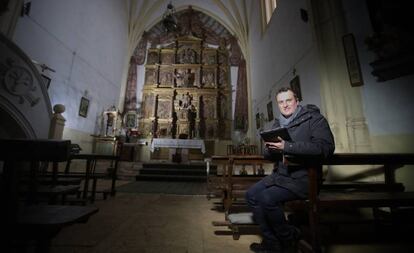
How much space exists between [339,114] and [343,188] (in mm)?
1682

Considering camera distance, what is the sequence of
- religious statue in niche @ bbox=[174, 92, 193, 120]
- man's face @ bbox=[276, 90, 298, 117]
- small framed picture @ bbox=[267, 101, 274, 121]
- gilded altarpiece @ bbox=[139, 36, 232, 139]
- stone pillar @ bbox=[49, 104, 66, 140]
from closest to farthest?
1. man's face @ bbox=[276, 90, 298, 117]
2. stone pillar @ bbox=[49, 104, 66, 140]
3. small framed picture @ bbox=[267, 101, 274, 121]
4. gilded altarpiece @ bbox=[139, 36, 232, 139]
5. religious statue in niche @ bbox=[174, 92, 193, 120]

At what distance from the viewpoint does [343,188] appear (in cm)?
228

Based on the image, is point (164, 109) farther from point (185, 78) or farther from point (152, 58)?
point (152, 58)

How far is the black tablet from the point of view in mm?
1488

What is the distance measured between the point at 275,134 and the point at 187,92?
9.90 meters

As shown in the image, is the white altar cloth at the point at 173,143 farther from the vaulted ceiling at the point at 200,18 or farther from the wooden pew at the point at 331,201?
the wooden pew at the point at 331,201

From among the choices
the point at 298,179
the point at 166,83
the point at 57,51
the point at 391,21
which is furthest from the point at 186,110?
the point at 298,179

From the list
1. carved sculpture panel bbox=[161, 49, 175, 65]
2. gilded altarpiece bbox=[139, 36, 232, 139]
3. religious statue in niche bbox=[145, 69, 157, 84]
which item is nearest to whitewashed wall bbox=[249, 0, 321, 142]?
gilded altarpiece bbox=[139, 36, 232, 139]

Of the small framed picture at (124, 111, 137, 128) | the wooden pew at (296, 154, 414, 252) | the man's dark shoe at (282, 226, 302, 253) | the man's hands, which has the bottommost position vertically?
the man's dark shoe at (282, 226, 302, 253)

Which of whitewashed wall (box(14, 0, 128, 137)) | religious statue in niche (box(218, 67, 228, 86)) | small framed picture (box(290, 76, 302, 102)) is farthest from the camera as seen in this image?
religious statue in niche (box(218, 67, 228, 86))

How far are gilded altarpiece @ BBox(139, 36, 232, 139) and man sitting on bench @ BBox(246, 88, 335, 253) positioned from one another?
8.57 m

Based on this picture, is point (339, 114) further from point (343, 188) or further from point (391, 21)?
point (343, 188)

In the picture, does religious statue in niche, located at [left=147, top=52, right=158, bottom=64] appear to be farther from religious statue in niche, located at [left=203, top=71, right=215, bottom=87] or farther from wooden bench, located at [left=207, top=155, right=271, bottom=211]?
wooden bench, located at [left=207, top=155, right=271, bottom=211]

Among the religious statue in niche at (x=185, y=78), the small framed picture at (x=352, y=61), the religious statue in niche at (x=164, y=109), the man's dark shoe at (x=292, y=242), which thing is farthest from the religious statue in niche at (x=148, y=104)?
the man's dark shoe at (x=292, y=242)
